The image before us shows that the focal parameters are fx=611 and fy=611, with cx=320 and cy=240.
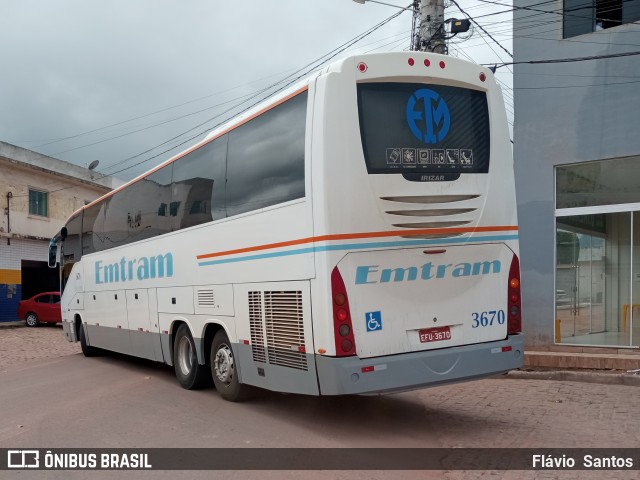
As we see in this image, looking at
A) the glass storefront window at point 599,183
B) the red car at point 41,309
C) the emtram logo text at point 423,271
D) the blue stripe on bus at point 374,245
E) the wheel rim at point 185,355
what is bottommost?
the red car at point 41,309

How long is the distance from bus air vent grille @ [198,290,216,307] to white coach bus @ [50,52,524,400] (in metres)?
0.35

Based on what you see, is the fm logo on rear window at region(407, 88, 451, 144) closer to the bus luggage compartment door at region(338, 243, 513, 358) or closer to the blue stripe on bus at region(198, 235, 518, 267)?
the blue stripe on bus at region(198, 235, 518, 267)

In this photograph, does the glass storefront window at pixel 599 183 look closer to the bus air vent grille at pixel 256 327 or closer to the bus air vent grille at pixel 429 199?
the bus air vent grille at pixel 429 199

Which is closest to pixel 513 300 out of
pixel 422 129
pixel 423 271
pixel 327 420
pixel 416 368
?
pixel 423 271

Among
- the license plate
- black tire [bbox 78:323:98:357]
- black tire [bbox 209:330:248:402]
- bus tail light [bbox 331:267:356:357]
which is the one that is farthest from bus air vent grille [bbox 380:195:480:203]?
black tire [bbox 78:323:98:357]

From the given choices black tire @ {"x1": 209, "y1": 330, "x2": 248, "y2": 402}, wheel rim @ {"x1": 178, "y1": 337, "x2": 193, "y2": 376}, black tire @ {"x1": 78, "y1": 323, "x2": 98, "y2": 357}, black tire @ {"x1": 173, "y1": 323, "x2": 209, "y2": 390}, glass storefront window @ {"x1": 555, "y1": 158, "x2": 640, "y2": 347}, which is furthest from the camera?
black tire @ {"x1": 78, "y1": 323, "x2": 98, "y2": 357}

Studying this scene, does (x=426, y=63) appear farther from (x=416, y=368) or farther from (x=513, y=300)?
(x=416, y=368)

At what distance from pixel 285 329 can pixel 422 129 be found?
2.61 m

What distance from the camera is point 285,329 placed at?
666 cm

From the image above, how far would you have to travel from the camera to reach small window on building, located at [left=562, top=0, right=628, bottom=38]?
12.4m

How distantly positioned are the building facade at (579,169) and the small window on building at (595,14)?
2 centimetres

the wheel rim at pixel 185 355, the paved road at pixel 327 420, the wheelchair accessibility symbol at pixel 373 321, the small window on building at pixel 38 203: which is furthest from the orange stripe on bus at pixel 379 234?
the small window on building at pixel 38 203

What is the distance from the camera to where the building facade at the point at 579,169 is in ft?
40.9
